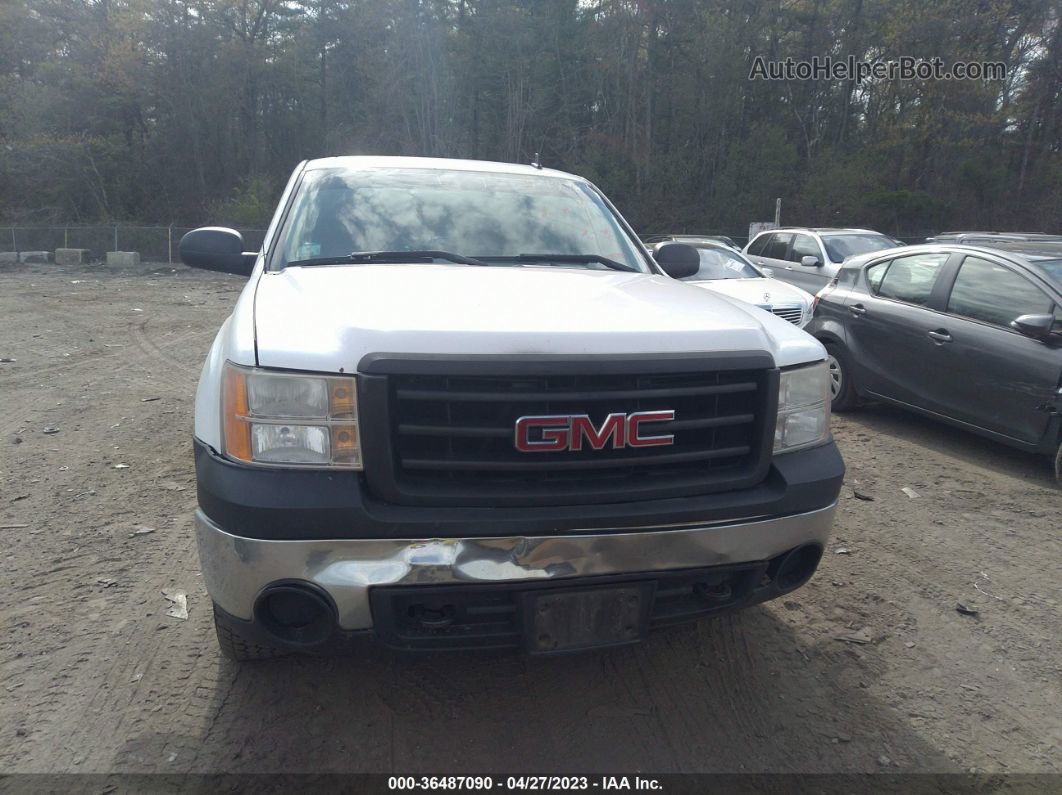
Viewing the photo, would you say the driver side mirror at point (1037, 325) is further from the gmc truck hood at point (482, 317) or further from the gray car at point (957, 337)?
the gmc truck hood at point (482, 317)

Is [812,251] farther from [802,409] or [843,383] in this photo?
[802,409]

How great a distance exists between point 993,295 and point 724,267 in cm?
500

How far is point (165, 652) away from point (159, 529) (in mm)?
1357

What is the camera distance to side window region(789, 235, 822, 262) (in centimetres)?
1250

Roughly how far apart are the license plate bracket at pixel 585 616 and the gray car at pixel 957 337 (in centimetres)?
418

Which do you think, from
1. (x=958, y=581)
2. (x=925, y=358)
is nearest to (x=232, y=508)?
(x=958, y=581)

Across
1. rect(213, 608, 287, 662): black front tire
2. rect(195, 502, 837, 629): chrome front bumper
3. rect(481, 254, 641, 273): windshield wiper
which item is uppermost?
rect(481, 254, 641, 273): windshield wiper

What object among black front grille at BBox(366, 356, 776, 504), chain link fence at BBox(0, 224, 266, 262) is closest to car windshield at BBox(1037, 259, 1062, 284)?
black front grille at BBox(366, 356, 776, 504)

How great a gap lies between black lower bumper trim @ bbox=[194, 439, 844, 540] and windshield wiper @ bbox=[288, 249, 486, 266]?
3.77 feet

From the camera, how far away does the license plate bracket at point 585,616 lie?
232 centimetres

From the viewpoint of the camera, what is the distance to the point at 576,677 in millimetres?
2988

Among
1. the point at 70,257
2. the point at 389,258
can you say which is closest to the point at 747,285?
the point at 389,258

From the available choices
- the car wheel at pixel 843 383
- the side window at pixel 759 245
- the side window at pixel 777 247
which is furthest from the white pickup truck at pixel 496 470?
the side window at pixel 759 245

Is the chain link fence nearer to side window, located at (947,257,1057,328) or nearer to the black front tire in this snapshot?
side window, located at (947,257,1057,328)
